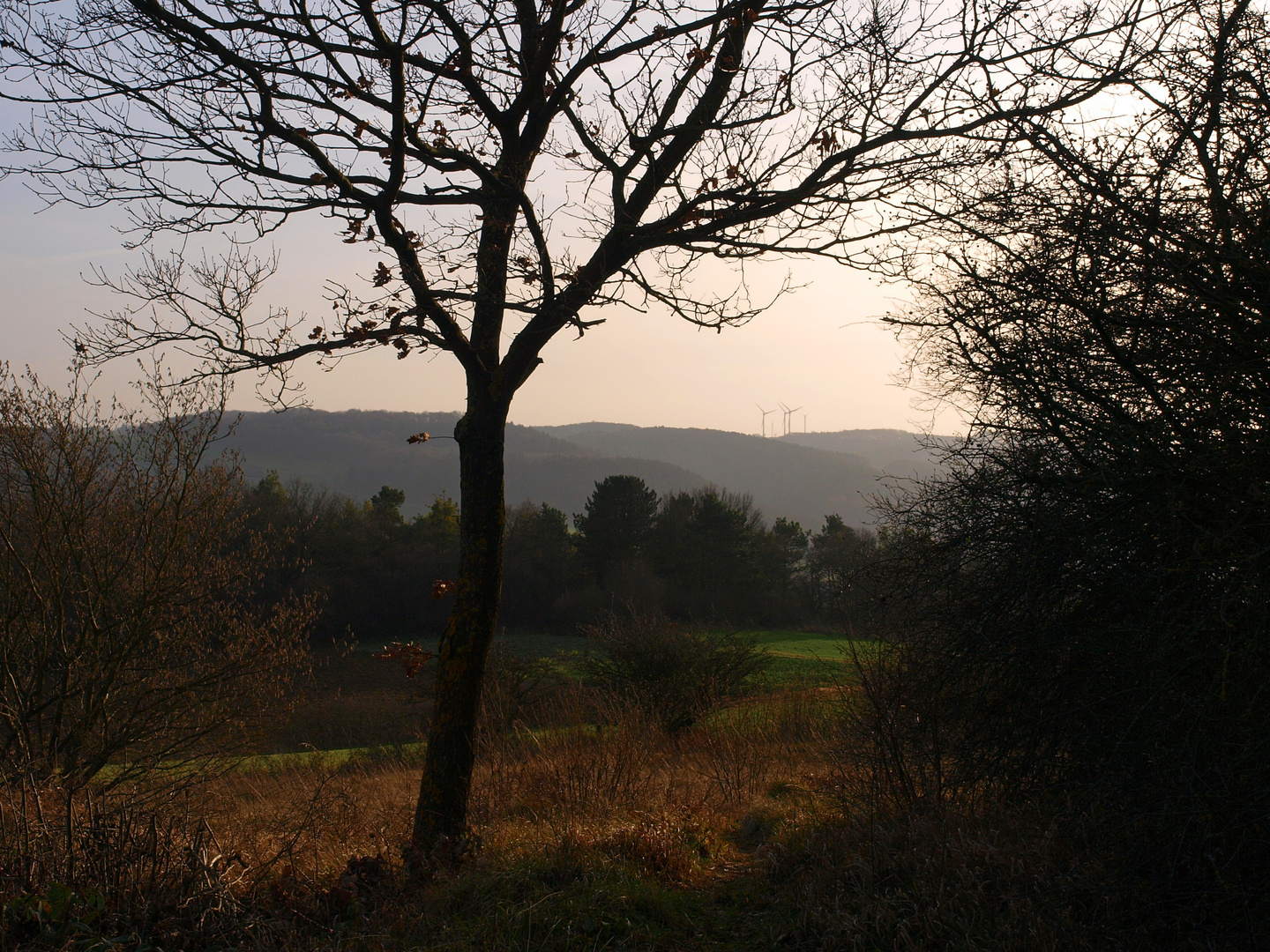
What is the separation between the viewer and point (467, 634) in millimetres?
5387

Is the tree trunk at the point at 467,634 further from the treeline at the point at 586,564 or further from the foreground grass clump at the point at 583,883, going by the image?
the treeline at the point at 586,564

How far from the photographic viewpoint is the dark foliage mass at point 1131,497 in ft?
11.5

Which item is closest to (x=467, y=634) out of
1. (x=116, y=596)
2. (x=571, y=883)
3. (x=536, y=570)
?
(x=571, y=883)

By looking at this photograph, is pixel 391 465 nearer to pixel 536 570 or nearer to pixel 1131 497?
pixel 536 570

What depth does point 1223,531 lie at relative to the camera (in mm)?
3541

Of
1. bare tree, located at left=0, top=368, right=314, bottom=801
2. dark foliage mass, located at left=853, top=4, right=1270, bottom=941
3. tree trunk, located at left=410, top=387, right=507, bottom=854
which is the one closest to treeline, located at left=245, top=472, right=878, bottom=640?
bare tree, located at left=0, top=368, right=314, bottom=801

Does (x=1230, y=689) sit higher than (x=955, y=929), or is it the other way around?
(x=1230, y=689)

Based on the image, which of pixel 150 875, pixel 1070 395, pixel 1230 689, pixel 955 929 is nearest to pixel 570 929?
pixel 955 929

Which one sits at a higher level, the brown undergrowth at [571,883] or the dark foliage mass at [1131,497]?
the dark foliage mass at [1131,497]

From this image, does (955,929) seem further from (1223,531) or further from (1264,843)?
(1223,531)

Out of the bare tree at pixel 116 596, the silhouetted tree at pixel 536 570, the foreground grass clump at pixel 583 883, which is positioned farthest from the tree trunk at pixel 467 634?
the silhouetted tree at pixel 536 570

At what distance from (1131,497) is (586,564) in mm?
44154

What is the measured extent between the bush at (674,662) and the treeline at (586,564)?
25278mm

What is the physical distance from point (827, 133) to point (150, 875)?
5634 millimetres
